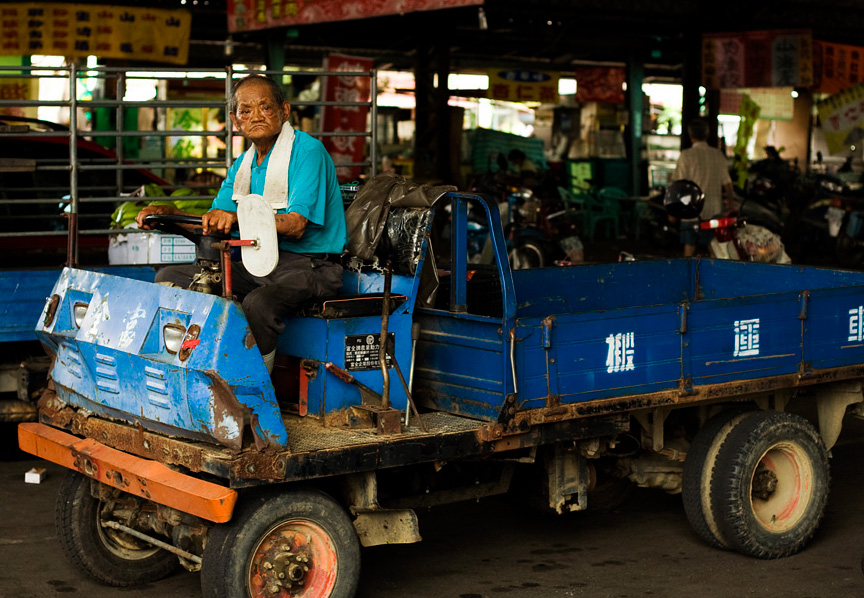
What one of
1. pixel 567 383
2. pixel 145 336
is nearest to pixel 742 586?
pixel 567 383

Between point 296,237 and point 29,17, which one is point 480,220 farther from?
point 296,237

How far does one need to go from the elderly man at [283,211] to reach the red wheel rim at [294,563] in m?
0.67

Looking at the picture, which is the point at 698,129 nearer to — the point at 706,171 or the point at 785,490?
the point at 706,171

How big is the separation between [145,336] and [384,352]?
941 millimetres

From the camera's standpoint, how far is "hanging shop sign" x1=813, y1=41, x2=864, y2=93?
17562 millimetres

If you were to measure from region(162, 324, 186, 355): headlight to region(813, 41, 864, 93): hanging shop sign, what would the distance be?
50.2 feet

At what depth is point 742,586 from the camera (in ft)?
16.8

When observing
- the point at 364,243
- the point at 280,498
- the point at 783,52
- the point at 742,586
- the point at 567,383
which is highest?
the point at 783,52

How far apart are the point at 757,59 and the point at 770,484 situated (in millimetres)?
12082

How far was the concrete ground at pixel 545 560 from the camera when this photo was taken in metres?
5.05

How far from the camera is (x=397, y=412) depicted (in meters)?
4.54

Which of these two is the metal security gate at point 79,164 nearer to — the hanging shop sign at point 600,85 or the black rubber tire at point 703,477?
the black rubber tire at point 703,477

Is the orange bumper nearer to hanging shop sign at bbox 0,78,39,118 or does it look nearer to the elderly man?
the elderly man

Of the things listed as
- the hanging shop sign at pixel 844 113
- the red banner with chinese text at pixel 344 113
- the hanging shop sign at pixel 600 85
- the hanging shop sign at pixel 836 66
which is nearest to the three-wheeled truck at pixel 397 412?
the red banner with chinese text at pixel 344 113
